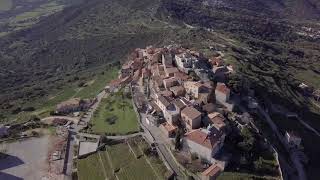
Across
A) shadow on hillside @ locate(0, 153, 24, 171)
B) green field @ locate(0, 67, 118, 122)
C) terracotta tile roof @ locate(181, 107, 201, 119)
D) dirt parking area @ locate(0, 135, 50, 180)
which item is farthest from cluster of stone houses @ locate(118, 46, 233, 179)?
shadow on hillside @ locate(0, 153, 24, 171)

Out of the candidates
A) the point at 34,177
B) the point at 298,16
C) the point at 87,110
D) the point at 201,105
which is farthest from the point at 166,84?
the point at 298,16

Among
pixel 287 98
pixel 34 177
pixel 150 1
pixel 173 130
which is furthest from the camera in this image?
pixel 150 1

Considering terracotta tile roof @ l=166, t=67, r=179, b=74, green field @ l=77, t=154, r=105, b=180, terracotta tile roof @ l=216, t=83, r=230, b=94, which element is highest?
terracotta tile roof @ l=216, t=83, r=230, b=94

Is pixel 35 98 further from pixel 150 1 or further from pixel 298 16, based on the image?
pixel 298 16

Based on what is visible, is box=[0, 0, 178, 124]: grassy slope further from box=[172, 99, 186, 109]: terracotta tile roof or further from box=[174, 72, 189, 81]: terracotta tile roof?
box=[172, 99, 186, 109]: terracotta tile roof

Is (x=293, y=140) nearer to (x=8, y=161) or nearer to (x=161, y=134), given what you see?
(x=161, y=134)

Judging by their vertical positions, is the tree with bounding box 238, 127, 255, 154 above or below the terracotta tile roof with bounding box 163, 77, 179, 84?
below

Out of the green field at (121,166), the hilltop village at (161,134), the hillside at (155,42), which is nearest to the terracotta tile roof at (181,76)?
the hilltop village at (161,134)
